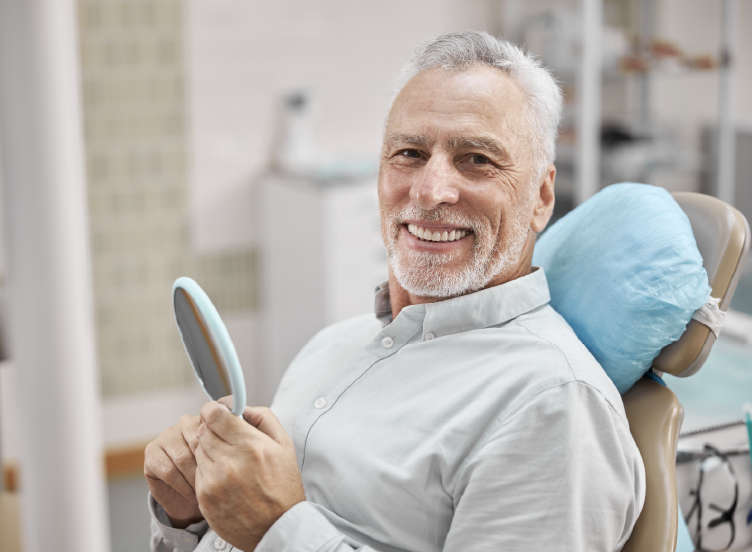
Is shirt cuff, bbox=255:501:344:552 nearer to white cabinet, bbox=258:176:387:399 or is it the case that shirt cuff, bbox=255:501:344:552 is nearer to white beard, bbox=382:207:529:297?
white beard, bbox=382:207:529:297

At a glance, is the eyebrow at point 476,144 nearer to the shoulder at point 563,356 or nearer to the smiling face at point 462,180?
the smiling face at point 462,180

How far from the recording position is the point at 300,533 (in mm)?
1007

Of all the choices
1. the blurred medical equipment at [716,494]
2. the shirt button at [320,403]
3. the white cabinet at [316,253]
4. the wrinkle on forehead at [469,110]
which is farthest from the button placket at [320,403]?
the white cabinet at [316,253]

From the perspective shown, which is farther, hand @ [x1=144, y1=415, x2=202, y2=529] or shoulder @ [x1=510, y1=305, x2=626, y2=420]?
hand @ [x1=144, y1=415, x2=202, y2=529]

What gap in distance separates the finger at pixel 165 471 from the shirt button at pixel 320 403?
202 millimetres

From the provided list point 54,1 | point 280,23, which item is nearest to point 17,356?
point 54,1

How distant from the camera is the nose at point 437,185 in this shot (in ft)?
3.88

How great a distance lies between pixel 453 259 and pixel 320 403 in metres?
0.27

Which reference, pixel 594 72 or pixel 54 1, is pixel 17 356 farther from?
pixel 594 72

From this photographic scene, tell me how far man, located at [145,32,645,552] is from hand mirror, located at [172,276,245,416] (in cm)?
3

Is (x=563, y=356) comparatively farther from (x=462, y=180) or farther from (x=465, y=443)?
(x=462, y=180)

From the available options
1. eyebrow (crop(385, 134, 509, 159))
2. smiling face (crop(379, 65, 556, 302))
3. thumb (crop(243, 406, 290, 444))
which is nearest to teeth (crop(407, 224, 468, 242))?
smiling face (crop(379, 65, 556, 302))

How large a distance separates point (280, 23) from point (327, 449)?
251 cm

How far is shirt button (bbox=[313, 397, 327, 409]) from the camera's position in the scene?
1.22m
